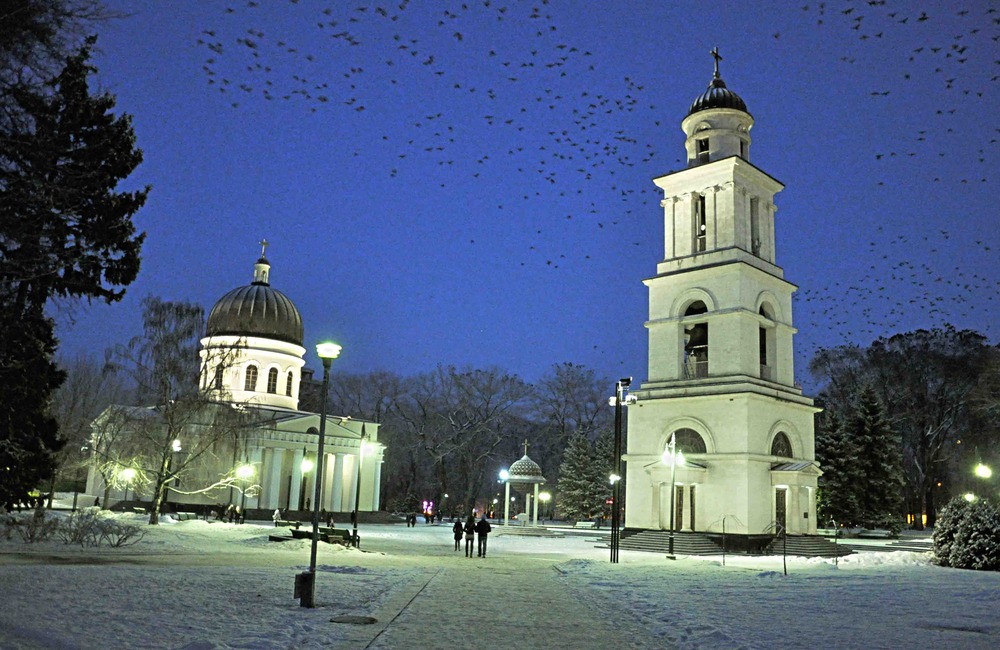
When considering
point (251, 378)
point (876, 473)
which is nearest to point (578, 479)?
point (876, 473)

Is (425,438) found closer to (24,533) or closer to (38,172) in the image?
(24,533)

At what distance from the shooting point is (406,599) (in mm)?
14539

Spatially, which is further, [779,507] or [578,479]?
[578,479]

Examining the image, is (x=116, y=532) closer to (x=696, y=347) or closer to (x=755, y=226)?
(x=696, y=347)

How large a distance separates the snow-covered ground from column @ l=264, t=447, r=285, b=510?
1156 inches

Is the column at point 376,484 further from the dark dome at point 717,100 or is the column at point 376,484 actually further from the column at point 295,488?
the dark dome at point 717,100

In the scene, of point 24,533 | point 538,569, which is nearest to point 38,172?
point 24,533

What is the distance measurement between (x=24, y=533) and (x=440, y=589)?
42.4 feet

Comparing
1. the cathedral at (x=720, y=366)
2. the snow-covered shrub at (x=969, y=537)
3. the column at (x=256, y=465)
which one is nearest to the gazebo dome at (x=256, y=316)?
the column at (x=256, y=465)

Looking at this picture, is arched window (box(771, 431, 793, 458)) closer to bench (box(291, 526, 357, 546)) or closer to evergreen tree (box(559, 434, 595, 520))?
bench (box(291, 526, 357, 546))

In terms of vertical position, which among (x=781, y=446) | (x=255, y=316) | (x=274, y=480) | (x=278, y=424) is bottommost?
(x=274, y=480)

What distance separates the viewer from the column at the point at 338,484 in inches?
2341

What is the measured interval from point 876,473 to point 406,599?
45530 mm

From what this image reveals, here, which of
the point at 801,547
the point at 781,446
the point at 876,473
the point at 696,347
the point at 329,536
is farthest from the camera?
the point at 876,473
